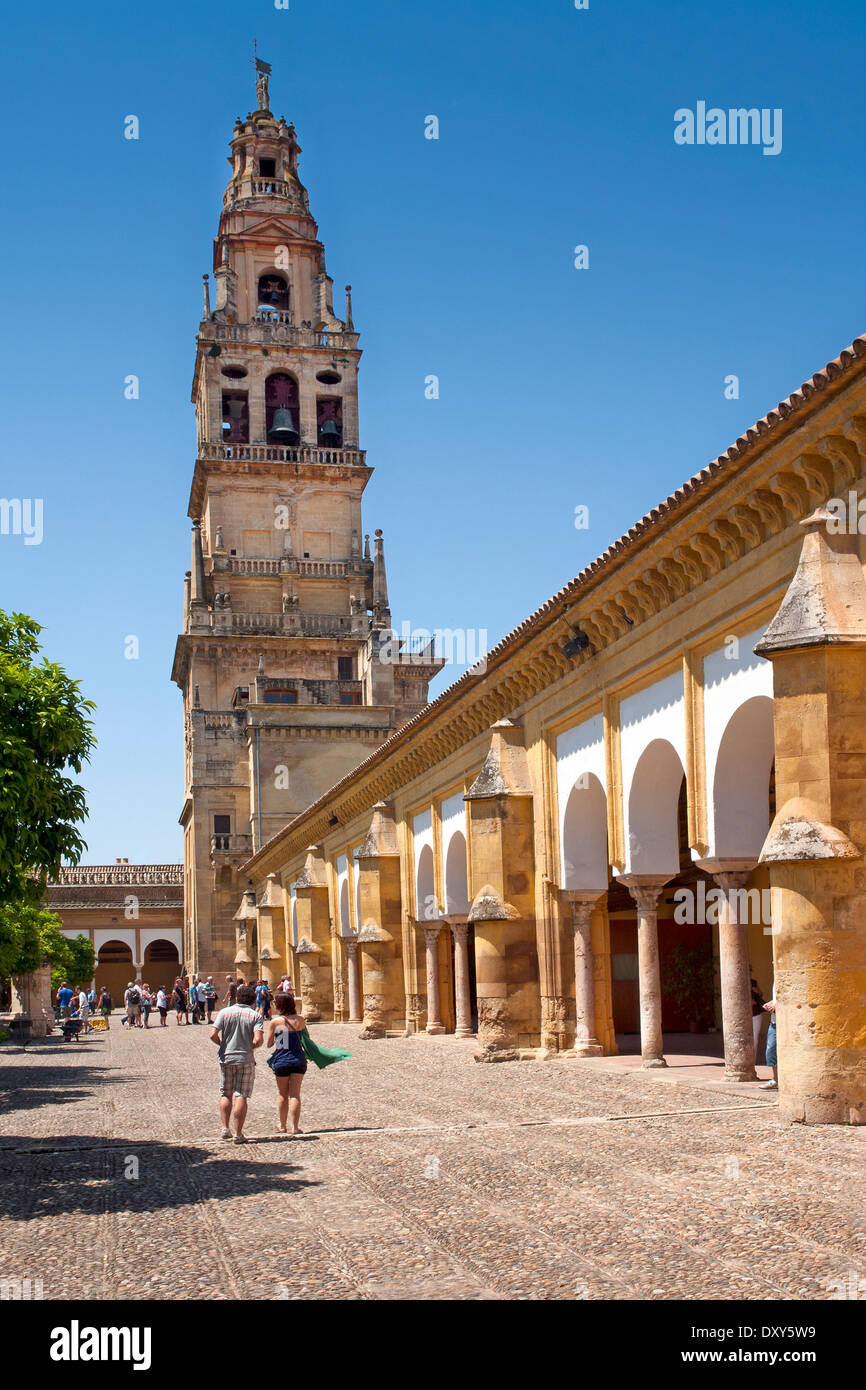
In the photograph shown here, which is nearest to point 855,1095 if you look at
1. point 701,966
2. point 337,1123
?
point 337,1123

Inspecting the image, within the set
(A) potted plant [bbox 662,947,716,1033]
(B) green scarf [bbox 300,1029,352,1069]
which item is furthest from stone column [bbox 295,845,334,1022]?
(B) green scarf [bbox 300,1029,352,1069]

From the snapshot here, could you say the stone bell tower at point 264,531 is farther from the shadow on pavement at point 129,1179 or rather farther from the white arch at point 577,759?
the shadow on pavement at point 129,1179

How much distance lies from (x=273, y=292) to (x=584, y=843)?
163ft

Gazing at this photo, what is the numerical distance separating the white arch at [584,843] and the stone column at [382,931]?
434 inches

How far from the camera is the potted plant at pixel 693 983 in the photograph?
2386cm

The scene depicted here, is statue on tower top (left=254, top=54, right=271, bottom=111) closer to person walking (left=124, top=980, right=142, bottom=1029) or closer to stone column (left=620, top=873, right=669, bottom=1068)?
person walking (left=124, top=980, right=142, bottom=1029)

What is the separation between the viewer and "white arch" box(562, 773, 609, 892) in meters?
19.2

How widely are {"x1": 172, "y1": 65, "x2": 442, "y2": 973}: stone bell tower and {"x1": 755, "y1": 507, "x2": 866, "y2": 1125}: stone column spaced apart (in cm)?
4453

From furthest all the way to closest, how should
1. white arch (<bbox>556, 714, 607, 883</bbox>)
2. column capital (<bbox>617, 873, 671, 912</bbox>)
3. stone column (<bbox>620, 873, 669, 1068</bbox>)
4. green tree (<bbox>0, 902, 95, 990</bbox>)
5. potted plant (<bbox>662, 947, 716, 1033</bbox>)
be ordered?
potted plant (<bbox>662, 947, 716, 1033</bbox>), green tree (<bbox>0, 902, 95, 990</bbox>), white arch (<bbox>556, 714, 607, 883</bbox>), column capital (<bbox>617, 873, 671, 912</bbox>), stone column (<bbox>620, 873, 669, 1068</bbox>)

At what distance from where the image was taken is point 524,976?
20.3 meters

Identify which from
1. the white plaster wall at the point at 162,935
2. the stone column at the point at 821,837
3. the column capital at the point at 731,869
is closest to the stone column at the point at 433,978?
the column capital at the point at 731,869

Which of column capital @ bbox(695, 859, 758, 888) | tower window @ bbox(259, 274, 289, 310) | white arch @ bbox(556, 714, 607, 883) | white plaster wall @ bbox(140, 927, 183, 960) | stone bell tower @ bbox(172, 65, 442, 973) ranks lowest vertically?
white plaster wall @ bbox(140, 927, 183, 960)
